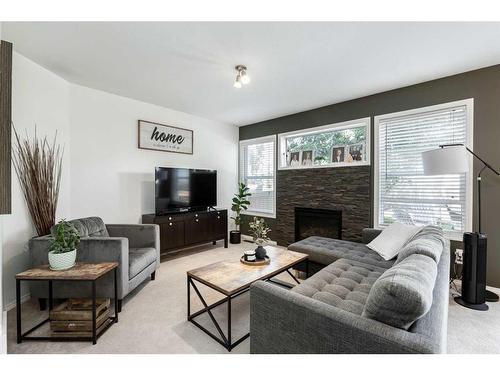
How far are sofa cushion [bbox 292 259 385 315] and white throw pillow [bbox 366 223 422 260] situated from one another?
37 centimetres

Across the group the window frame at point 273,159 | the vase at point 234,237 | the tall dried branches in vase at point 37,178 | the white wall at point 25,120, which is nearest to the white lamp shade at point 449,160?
the window frame at point 273,159

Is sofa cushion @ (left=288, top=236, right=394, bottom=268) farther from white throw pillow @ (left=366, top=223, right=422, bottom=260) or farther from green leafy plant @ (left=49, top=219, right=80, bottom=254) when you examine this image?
green leafy plant @ (left=49, top=219, right=80, bottom=254)

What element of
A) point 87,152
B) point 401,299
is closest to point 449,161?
point 401,299

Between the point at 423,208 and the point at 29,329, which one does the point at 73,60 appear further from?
the point at 423,208

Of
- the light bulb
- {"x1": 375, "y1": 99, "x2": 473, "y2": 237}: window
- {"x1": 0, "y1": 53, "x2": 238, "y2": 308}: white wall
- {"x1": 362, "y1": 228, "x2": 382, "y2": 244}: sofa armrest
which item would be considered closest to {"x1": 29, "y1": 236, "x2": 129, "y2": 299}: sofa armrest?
{"x1": 0, "y1": 53, "x2": 238, "y2": 308}: white wall

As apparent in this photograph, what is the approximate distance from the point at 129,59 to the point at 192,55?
68 centimetres

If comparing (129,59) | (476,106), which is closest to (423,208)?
(476,106)

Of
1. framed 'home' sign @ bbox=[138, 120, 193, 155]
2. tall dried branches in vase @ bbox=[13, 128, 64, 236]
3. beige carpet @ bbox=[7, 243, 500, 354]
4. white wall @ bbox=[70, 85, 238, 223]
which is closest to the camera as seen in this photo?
beige carpet @ bbox=[7, 243, 500, 354]

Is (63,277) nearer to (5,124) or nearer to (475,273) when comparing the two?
(5,124)

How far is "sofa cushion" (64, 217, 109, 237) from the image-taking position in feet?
8.00

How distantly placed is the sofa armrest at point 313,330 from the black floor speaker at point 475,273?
202 cm

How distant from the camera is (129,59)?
7.79 feet

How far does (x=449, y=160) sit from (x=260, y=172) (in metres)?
3.18

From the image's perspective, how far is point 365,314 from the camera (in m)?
1.04
